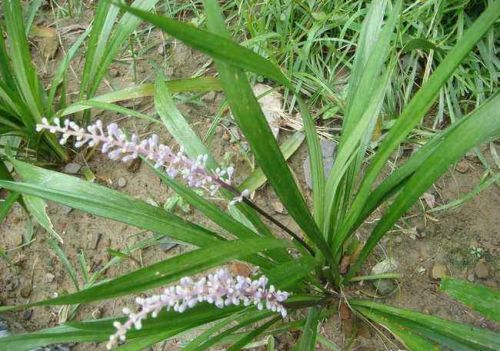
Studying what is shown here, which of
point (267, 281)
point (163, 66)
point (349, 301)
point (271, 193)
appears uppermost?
point (163, 66)

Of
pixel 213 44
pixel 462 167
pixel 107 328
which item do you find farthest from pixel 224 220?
pixel 462 167

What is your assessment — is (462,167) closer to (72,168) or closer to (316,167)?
(316,167)

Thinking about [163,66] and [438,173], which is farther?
[163,66]

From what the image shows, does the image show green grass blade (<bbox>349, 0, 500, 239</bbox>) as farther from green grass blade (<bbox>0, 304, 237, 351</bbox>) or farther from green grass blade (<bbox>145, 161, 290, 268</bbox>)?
green grass blade (<bbox>0, 304, 237, 351</bbox>)

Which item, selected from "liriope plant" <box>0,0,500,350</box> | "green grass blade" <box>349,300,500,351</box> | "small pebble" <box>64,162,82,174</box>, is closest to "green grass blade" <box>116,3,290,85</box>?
"liriope plant" <box>0,0,500,350</box>

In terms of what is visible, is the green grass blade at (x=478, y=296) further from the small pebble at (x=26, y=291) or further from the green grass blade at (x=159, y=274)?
the small pebble at (x=26, y=291)

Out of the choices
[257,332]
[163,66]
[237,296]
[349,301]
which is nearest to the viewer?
[237,296]

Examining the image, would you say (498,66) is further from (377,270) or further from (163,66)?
(163,66)

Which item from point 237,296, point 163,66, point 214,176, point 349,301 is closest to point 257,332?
point 349,301
